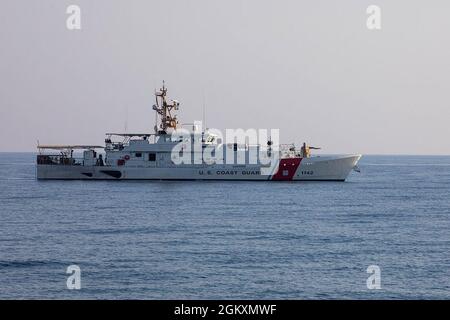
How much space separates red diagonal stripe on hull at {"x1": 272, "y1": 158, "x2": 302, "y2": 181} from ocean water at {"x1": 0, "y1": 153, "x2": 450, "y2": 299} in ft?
28.7

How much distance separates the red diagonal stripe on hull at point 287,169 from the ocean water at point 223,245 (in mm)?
8747

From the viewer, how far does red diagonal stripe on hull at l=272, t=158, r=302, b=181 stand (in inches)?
2977

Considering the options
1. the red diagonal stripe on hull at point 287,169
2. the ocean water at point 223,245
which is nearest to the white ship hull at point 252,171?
the red diagonal stripe on hull at point 287,169

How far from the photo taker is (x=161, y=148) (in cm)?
7500

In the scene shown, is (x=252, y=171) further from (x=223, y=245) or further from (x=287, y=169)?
(x=223, y=245)

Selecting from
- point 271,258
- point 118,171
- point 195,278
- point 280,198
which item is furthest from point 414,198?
point 195,278

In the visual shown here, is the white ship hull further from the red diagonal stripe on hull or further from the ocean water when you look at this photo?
the ocean water

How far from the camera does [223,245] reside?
35.7 m

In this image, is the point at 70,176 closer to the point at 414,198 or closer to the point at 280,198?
the point at 280,198

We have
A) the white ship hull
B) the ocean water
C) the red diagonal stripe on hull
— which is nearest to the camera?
the ocean water

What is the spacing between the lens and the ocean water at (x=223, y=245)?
26188 mm

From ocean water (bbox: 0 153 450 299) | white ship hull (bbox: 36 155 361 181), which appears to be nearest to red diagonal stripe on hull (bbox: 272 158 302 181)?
white ship hull (bbox: 36 155 361 181)

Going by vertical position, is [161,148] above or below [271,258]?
above
